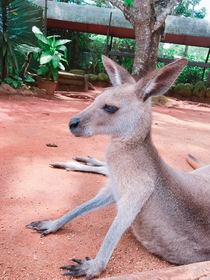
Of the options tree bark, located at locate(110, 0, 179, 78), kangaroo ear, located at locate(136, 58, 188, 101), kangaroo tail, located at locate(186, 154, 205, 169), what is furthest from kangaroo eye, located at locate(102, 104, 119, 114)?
tree bark, located at locate(110, 0, 179, 78)

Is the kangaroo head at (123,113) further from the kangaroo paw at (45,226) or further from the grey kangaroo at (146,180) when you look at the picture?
the kangaroo paw at (45,226)

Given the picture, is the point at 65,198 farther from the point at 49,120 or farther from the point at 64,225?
the point at 49,120

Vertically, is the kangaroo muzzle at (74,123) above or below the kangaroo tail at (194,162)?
above

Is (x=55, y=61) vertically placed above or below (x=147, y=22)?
below

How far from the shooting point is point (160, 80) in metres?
1.70

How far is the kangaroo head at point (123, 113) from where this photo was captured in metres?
1.76

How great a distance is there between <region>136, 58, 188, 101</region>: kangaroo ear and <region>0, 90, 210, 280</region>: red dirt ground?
1.04 meters

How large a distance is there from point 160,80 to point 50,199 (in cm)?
136

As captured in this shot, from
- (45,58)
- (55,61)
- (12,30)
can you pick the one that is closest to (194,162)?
(55,61)

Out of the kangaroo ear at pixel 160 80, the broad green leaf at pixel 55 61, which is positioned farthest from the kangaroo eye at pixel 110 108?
the broad green leaf at pixel 55 61

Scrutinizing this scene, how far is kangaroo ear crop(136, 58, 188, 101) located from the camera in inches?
64.3

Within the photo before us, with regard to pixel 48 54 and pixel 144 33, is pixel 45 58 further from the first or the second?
pixel 144 33

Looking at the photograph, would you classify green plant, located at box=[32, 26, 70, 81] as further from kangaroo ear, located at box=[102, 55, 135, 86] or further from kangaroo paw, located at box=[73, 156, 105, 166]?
kangaroo ear, located at box=[102, 55, 135, 86]

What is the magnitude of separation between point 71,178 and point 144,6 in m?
6.82
